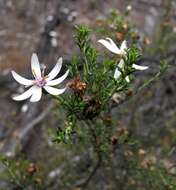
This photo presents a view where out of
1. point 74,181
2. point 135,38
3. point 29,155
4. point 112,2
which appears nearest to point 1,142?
point 29,155

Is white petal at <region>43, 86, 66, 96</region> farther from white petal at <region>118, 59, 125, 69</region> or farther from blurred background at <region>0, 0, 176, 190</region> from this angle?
blurred background at <region>0, 0, 176, 190</region>

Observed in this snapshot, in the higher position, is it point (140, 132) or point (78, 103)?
point (78, 103)

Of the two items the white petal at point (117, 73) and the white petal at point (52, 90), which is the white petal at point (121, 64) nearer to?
the white petal at point (117, 73)

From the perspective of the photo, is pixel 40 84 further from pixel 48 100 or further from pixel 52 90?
pixel 48 100

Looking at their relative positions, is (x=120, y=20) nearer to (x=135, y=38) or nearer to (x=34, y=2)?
(x=135, y=38)

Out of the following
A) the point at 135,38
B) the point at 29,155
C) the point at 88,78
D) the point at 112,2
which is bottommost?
the point at 29,155

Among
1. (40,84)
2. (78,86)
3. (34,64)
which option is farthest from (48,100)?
(78,86)

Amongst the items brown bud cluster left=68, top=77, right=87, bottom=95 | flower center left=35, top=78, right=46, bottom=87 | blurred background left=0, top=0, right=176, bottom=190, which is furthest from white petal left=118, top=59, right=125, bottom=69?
blurred background left=0, top=0, right=176, bottom=190

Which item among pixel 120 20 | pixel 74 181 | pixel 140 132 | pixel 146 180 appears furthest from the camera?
pixel 140 132
